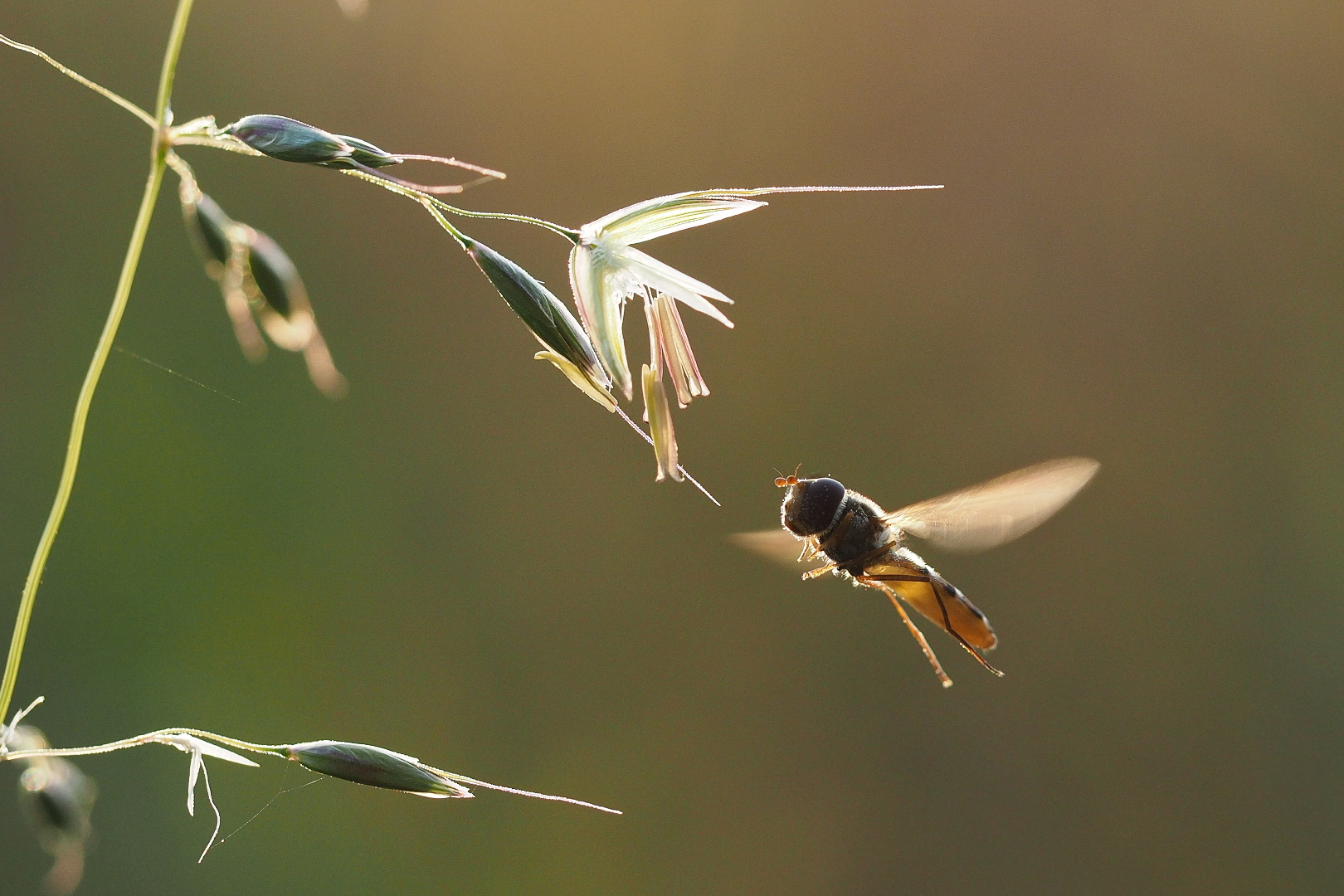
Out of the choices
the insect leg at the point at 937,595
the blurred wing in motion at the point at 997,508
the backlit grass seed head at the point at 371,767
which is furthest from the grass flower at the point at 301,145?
the insect leg at the point at 937,595

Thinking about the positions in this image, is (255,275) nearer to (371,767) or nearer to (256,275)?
(256,275)

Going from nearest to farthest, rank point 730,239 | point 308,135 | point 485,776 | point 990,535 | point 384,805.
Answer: point 308,135 < point 990,535 < point 384,805 < point 485,776 < point 730,239

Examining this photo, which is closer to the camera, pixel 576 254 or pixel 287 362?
pixel 576 254

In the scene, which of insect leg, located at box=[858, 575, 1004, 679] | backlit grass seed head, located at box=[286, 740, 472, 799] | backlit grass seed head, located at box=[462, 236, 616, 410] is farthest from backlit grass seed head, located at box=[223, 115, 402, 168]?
insect leg, located at box=[858, 575, 1004, 679]

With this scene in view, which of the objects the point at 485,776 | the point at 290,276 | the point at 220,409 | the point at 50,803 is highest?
the point at 220,409

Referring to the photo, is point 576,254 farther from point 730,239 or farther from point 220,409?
point 730,239

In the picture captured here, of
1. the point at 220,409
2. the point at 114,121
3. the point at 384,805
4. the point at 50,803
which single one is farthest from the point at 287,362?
the point at 50,803
